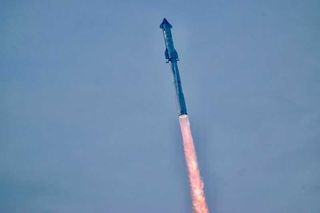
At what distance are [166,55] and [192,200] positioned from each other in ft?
64.5

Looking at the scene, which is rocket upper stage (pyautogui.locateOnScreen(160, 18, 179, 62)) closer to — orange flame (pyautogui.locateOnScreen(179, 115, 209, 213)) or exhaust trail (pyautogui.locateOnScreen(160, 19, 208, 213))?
exhaust trail (pyautogui.locateOnScreen(160, 19, 208, 213))

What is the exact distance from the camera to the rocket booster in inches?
2405

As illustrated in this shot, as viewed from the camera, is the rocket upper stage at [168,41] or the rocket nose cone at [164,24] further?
the rocket upper stage at [168,41]

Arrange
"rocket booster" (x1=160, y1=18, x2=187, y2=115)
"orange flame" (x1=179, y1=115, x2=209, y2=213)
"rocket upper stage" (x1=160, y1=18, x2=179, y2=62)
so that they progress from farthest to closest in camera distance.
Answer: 1. "orange flame" (x1=179, y1=115, x2=209, y2=213)
2. "rocket upper stage" (x1=160, y1=18, x2=179, y2=62)
3. "rocket booster" (x1=160, y1=18, x2=187, y2=115)

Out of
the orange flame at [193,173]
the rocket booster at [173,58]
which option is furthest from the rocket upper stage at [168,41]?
the orange flame at [193,173]

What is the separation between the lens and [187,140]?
65562 millimetres

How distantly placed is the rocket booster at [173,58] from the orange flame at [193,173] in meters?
3.49

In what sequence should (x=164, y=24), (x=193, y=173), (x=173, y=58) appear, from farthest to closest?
(x=193, y=173)
(x=173, y=58)
(x=164, y=24)

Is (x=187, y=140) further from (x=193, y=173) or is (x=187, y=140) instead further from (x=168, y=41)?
(x=168, y=41)

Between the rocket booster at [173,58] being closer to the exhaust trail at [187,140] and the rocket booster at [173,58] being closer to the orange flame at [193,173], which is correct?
the exhaust trail at [187,140]

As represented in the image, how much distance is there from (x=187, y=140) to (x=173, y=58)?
1142cm

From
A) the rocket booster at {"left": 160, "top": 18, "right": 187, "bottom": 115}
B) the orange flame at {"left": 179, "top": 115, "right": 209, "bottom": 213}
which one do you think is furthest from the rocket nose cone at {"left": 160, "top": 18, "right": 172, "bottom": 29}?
the orange flame at {"left": 179, "top": 115, "right": 209, "bottom": 213}

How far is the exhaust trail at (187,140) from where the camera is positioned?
2429 inches

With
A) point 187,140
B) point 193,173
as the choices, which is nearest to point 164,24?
point 187,140
